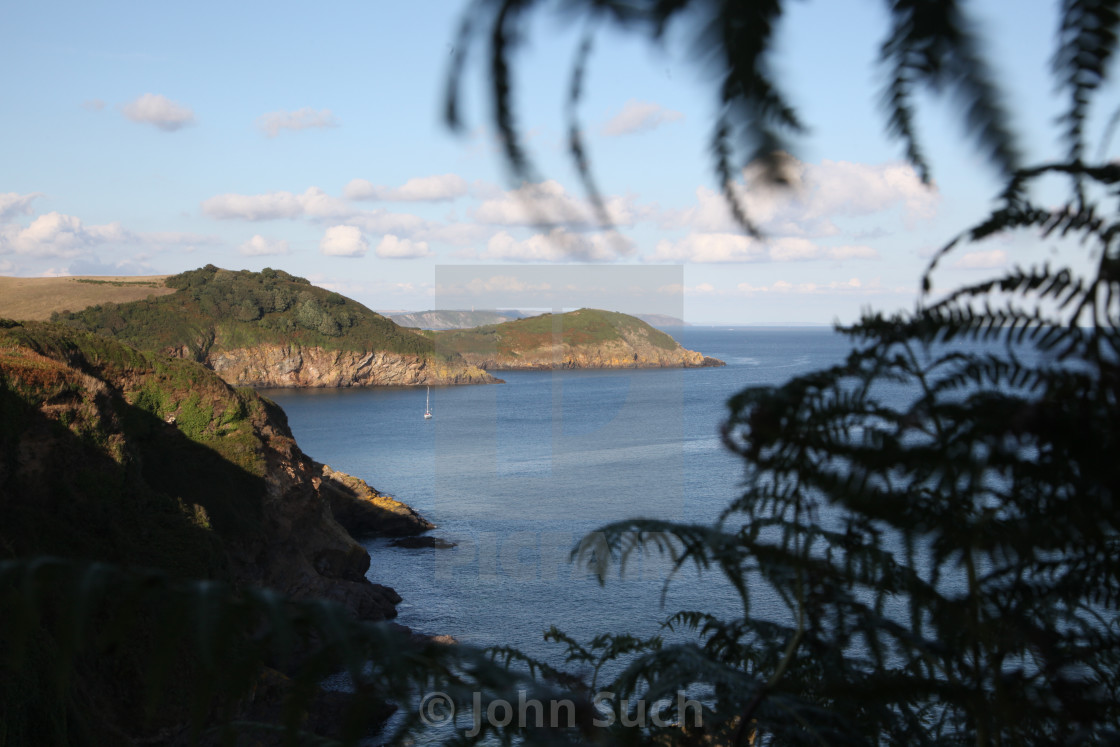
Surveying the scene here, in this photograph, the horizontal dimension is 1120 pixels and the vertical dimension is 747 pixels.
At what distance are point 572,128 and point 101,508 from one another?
51.2 ft

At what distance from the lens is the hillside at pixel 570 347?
118188 millimetres

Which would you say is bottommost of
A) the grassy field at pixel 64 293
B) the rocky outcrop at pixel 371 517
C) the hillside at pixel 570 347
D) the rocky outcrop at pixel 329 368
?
the rocky outcrop at pixel 371 517

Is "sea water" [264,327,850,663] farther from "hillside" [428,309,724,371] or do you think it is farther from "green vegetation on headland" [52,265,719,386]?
"hillside" [428,309,724,371]

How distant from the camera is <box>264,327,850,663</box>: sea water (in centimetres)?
2338

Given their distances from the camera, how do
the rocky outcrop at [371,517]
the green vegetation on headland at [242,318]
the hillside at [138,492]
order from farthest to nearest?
the green vegetation on headland at [242,318]
the rocky outcrop at [371,517]
the hillside at [138,492]

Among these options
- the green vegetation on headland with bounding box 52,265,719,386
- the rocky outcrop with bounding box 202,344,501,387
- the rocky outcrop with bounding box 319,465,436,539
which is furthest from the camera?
the rocky outcrop with bounding box 202,344,501,387

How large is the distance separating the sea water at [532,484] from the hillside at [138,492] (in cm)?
405

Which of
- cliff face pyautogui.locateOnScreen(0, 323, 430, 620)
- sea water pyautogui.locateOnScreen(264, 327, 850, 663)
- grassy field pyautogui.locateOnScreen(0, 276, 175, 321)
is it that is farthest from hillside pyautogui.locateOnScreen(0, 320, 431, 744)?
grassy field pyautogui.locateOnScreen(0, 276, 175, 321)

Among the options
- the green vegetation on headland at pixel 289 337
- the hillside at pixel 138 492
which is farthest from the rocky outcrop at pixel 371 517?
the green vegetation on headland at pixel 289 337

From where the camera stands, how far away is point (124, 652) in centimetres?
1176

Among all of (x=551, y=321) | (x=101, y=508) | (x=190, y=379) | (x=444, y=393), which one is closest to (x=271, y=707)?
(x=101, y=508)

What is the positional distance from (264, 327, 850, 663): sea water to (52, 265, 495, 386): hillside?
4.25 metres

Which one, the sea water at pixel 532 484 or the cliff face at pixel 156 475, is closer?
the cliff face at pixel 156 475

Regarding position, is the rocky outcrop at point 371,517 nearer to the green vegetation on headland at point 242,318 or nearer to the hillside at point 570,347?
the green vegetation on headland at point 242,318
